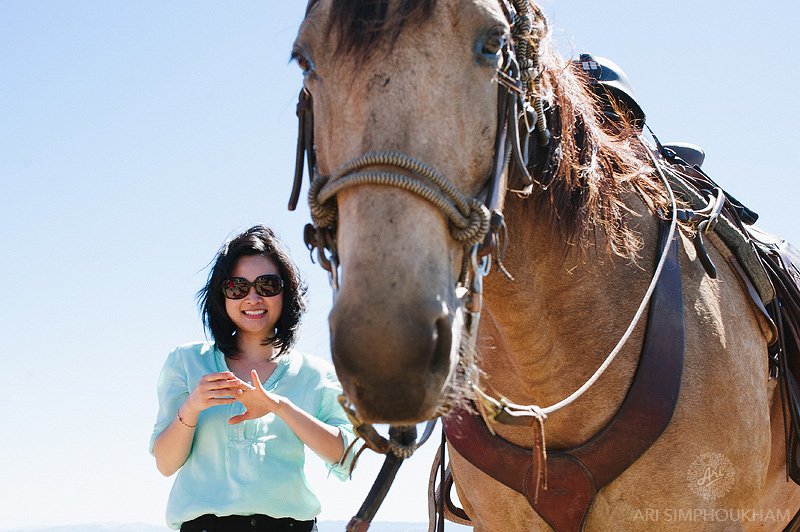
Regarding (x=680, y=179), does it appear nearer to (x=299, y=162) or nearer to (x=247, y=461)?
(x=299, y=162)

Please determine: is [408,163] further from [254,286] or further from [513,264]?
A: [254,286]

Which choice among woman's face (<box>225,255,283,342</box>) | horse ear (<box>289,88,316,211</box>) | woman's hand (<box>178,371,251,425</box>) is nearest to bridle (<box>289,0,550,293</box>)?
horse ear (<box>289,88,316,211</box>)

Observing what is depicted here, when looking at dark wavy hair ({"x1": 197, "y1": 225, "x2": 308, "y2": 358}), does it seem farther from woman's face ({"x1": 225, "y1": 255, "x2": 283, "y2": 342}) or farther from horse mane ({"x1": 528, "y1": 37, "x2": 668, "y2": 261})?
horse mane ({"x1": 528, "y1": 37, "x2": 668, "y2": 261})

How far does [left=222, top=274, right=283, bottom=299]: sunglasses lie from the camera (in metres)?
3.46

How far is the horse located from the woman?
731mm

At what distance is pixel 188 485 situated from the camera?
3178mm

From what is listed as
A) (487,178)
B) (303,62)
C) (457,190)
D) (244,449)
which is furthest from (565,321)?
(244,449)

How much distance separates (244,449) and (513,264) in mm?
1577

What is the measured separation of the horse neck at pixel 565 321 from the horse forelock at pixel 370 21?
32.1 inches

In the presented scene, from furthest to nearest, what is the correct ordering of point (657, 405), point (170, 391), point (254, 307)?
1. point (254, 307)
2. point (170, 391)
3. point (657, 405)

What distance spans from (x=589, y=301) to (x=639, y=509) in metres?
0.71

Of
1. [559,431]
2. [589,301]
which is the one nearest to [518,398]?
[559,431]

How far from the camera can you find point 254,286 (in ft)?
11.5

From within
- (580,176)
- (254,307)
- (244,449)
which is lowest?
(244,449)
